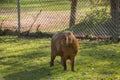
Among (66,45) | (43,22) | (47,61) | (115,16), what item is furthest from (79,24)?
(66,45)

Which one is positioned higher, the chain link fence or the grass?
the chain link fence

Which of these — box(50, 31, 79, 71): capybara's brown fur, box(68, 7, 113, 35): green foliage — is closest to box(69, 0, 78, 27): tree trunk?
box(68, 7, 113, 35): green foliage

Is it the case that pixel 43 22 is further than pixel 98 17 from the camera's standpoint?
Yes

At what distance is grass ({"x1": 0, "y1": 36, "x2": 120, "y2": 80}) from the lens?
790 centimetres

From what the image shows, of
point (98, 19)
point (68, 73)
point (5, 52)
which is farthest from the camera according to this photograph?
point (98, 19)

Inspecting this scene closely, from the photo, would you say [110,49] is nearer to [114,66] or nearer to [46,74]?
[114,66]

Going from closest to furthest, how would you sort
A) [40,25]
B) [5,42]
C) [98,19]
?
[5,42] < [98,19] < [40,25]

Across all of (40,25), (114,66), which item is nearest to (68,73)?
(114,66)

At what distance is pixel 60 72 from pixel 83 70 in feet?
1.71

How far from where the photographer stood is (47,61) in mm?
9211

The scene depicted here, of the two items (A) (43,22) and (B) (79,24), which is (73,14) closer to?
(B) (79,24)

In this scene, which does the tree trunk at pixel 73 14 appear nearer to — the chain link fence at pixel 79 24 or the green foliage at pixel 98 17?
the chain link fence at pixel 79 24

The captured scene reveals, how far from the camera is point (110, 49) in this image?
34.6 ft

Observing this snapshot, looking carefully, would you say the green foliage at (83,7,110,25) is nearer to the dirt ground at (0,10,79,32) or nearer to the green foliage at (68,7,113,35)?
the green foliage at (68,7,113,35)
